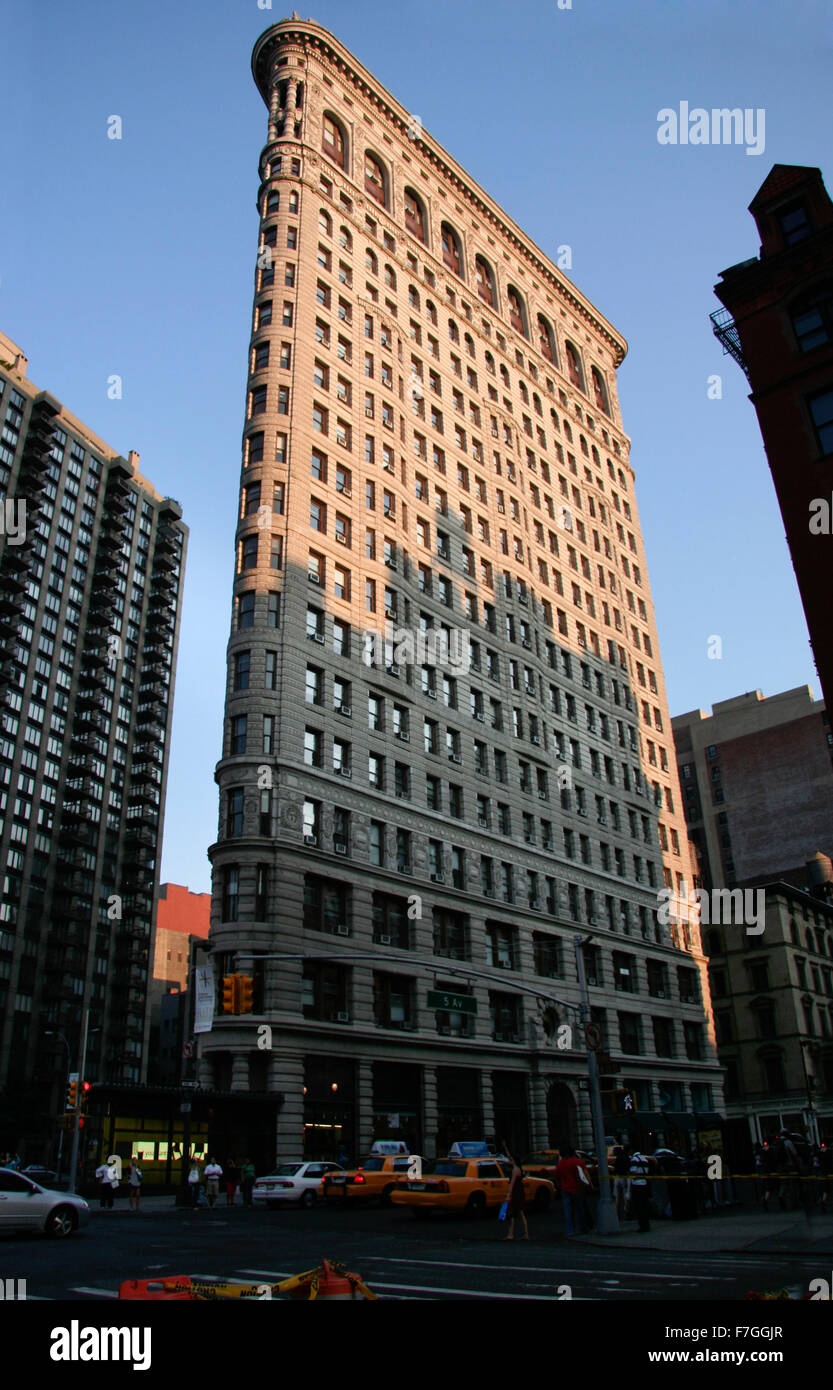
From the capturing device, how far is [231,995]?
24.6m

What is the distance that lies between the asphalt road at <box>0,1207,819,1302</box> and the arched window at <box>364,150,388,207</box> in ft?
211

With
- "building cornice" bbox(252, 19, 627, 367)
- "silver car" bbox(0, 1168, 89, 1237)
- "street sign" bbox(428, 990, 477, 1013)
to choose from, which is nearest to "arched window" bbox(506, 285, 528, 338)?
"building cornice" bbox(252, 19, 627, 367)

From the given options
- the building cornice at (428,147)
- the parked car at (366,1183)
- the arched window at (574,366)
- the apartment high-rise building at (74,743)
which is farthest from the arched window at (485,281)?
the parked car at (366,1183)

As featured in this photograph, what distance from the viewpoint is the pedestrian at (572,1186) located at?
21.5 m

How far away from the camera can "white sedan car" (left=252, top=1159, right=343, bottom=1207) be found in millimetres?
30906

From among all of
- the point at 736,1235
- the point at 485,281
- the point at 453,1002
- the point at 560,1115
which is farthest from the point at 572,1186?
the point at 485,281

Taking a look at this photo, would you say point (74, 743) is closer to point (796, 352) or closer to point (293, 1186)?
point (293, 1186)

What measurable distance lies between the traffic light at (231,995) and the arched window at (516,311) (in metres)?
68.5

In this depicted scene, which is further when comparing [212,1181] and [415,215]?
[415,215]

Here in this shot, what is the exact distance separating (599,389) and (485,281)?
17.1 meters

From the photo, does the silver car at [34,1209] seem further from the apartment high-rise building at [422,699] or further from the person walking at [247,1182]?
the person walking at [247,1182]

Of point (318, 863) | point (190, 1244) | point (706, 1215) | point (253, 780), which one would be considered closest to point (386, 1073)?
point (318, 863)
